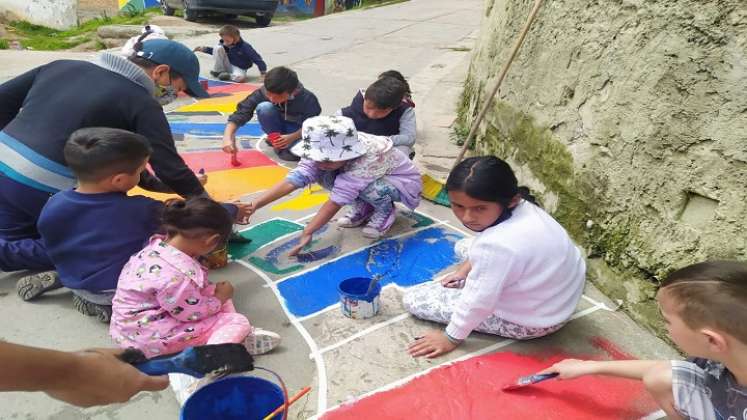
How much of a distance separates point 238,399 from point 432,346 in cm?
84

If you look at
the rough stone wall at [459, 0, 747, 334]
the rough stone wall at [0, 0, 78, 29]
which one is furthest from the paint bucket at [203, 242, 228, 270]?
the rough stone wall at [0, 0, 78, 29]

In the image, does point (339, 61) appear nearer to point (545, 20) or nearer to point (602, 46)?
point (545, 20)

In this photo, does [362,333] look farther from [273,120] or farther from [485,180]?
[273,120]

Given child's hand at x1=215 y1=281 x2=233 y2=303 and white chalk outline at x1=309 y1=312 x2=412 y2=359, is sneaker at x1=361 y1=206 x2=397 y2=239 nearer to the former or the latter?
white chalk outline at x1=309 y1=312 x2=412 y2=359

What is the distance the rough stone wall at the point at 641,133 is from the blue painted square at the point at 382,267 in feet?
2.28

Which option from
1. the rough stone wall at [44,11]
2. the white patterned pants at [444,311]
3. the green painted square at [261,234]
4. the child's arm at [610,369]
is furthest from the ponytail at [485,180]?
the rough stone wall at [44,11]

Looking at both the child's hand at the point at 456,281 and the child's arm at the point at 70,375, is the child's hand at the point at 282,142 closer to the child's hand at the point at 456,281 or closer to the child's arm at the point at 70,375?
the child's hand at the point at 456,281

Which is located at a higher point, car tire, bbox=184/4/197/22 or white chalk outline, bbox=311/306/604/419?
white chalk outline, bbox=311/306/604/419

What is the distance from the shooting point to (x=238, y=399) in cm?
184

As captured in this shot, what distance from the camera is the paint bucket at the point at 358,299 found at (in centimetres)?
247

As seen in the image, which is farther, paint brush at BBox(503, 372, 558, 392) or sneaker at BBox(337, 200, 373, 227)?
sneaker at BBox(337, 200, 373, 227)

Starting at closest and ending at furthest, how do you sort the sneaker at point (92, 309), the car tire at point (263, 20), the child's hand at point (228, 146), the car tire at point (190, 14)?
the sneaker at point (92, 309)
the child's hand at point (228, 146)
the car tire at point (190, 14)
the car tire at point (263, 20)

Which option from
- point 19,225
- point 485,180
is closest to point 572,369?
point 485,180

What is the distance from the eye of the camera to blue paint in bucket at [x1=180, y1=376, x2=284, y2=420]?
1778 mm
